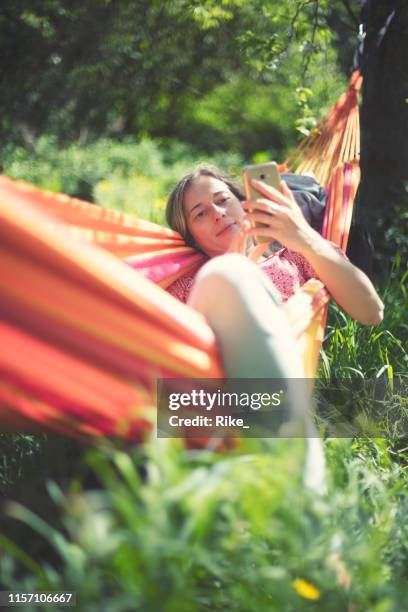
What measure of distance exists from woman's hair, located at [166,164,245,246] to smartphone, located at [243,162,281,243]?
36cm

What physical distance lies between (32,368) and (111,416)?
0.50 ft

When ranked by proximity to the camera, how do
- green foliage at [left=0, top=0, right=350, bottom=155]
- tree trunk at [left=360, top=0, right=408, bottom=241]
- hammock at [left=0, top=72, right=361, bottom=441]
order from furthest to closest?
green foliage at [left=0, top=0, right=350, bottom=155] → tree trunk at [left=360, top=0, right=408, bottom=241] → hammock at [left=0, top=72, right=361, bottom=441]

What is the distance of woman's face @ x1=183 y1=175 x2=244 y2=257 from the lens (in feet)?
5.82

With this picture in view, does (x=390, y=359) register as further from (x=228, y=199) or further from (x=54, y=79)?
(x=54, y=79)

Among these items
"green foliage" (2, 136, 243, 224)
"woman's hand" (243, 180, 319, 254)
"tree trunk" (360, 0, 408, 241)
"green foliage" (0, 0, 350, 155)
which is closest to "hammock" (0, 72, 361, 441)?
"woman's hand" (243, 180, 319, 254)

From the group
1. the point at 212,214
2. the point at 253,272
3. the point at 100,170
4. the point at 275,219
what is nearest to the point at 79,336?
the point at 253,272

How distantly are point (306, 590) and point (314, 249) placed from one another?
2.76ft

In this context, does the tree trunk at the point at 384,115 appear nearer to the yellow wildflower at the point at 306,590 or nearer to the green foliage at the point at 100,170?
the yellow wildflower at the point at 306,590

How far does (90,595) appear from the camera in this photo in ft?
2.81

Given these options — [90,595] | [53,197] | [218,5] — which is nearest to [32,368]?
[90,595]

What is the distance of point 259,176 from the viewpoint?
1537mm

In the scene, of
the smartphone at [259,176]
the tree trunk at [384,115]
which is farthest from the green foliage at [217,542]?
the tree trunk at [384,115]

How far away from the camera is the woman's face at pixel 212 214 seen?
1773mm

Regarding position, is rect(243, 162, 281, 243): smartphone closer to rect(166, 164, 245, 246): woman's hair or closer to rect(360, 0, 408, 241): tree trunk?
rect(166, 164, 245, 246): woman's hair
